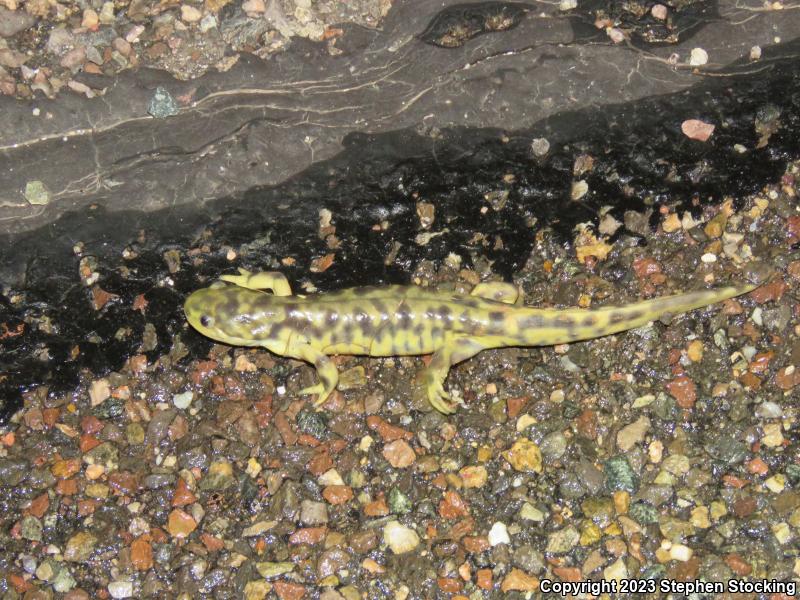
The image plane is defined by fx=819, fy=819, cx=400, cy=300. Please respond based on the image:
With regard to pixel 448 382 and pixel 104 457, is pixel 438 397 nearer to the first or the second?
pixel 448 382

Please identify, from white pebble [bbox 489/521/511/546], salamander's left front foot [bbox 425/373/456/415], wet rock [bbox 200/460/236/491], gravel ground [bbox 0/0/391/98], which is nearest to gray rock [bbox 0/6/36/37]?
gravel ground [bbox 0/0/391/98]

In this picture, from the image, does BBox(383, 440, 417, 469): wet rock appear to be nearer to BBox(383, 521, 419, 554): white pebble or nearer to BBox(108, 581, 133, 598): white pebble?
BBox(383, 521, 419, 554): white pebble

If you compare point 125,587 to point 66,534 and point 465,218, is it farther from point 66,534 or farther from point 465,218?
point 465,218

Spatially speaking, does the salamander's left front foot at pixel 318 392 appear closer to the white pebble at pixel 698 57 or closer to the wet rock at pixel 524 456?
the wet rock at pixel 524 456

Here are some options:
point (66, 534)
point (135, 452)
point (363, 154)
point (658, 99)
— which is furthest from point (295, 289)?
point (658, 99)

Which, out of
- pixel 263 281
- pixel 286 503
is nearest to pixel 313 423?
pixel 286 503

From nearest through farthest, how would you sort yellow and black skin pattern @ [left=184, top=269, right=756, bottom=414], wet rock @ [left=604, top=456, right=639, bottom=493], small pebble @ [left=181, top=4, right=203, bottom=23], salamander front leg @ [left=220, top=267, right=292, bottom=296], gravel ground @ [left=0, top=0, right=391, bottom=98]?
wet rock @ [left=604, top=456, right=639, bottom=493] → yellow and black skin pattern @ [left=184, top=269, right=756, bottom=414] → salamander front leg @ [left=220, top=267, right=292, bottom=296] → gravel ground @ [left=0, top=0, right=391, bottom=98] → small pebble @ [left=181, top=4, right=203, bottom=23]
